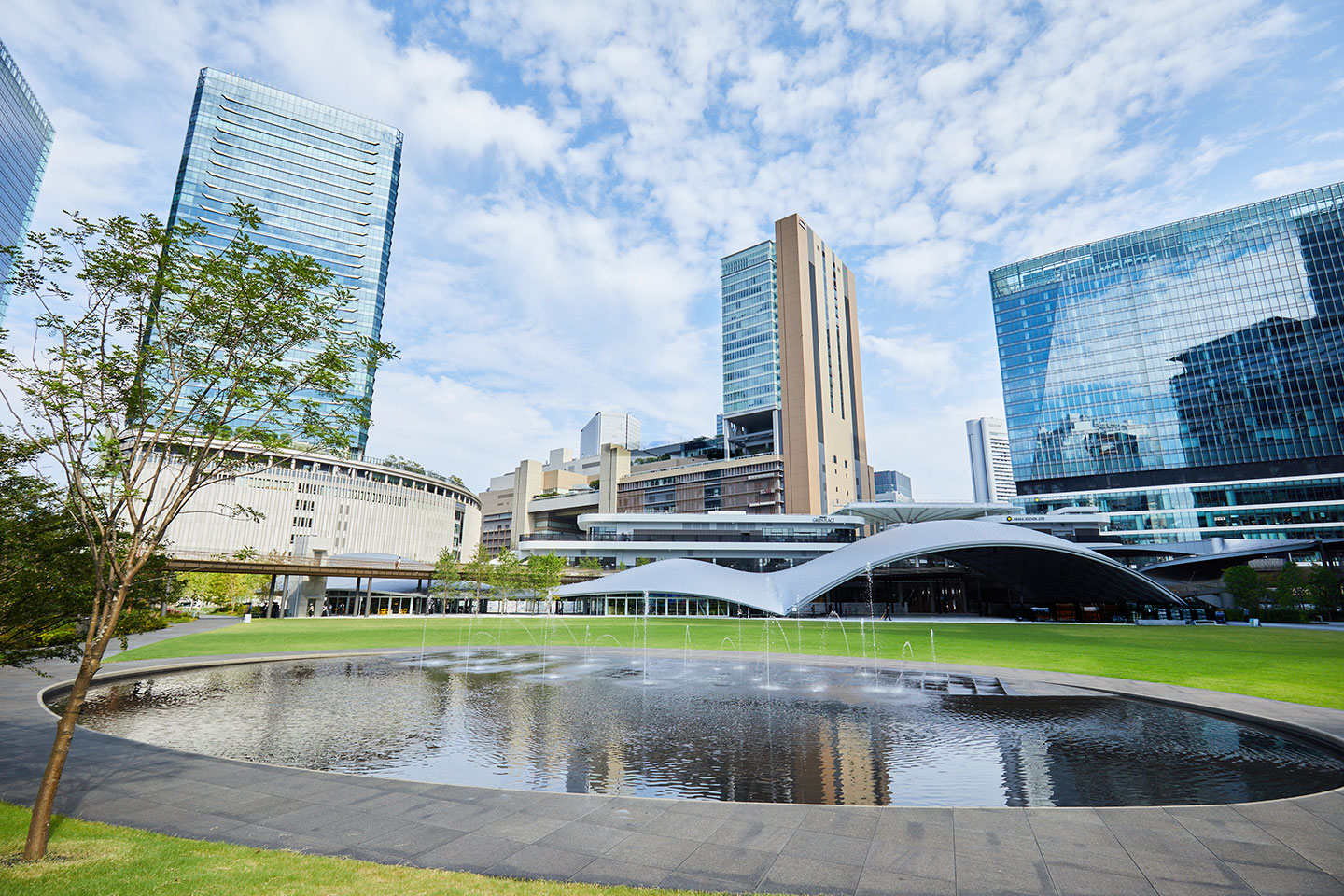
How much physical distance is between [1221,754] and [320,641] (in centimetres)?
3575

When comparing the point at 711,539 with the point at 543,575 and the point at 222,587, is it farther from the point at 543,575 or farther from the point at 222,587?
the point at 222,587

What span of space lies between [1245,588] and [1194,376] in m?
69.8

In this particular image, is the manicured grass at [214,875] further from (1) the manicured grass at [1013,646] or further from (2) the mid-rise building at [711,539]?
(2) the mid-rise building at [711,539]

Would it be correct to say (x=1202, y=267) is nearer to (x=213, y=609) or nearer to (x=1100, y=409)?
(x=1100, y=409)

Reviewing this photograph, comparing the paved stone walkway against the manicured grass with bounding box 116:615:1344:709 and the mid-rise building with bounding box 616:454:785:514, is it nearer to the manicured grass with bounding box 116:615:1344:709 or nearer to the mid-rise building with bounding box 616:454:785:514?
the manicured grass with bounding box 116:615:1344:709

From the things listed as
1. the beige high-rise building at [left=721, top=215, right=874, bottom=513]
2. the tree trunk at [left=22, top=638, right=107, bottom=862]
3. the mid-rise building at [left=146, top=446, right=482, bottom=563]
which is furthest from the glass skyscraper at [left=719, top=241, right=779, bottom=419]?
the tree trunk at [left=22, top=638, right=107, bottom=862]

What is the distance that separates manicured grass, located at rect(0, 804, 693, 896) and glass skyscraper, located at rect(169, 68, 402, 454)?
122184 millimetres

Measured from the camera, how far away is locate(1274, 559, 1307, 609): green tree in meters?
53.8

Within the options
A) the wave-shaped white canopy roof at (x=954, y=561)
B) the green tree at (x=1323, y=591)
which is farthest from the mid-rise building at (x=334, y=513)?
the green tree at (x=1323, y=591)

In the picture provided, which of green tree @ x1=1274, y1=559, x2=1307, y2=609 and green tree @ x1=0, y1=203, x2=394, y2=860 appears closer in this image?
green tree @ x1=0, y1=203, x2=394, y2=860

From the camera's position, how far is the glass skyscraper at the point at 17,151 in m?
103

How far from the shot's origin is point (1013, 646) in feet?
102

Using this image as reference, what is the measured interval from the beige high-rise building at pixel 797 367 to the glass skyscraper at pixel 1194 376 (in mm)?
32209

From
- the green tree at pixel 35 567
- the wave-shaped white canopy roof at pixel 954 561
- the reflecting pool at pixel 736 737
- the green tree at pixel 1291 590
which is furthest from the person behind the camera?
the wave-shaped white canopy roof at pixel 954 561
